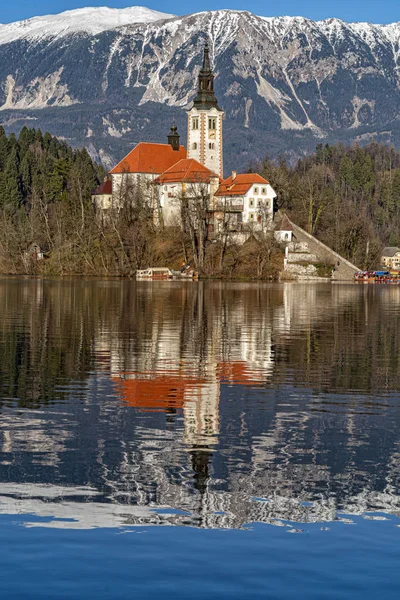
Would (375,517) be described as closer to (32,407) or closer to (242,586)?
(242,586)

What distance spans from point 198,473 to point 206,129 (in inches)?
7090

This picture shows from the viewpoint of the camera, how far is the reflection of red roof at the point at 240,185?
179 m

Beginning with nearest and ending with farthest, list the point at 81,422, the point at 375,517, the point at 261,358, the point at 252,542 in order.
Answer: the point at 252,542 → the point at 375,517 → the point at 81,422 → the point at 261,358

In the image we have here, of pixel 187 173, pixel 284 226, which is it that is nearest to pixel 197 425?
pixel 284 226

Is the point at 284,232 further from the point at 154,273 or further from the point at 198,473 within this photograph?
the point at 198,473

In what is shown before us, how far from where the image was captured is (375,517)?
18.2m

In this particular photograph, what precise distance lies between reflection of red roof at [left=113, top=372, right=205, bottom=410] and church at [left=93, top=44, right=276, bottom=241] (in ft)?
437

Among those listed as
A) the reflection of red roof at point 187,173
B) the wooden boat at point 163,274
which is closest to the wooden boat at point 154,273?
the wooden boat at point 163,274

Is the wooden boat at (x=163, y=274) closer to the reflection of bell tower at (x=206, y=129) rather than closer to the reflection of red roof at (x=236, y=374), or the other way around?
the reflection of bell tower at (x=206, y=129)

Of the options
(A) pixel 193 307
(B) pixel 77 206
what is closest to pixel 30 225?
(B) pixel 77 206

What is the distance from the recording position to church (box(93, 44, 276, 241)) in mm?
175625

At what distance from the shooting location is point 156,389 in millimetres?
32625

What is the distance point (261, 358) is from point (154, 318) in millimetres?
24632

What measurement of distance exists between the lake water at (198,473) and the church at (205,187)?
431 ft
